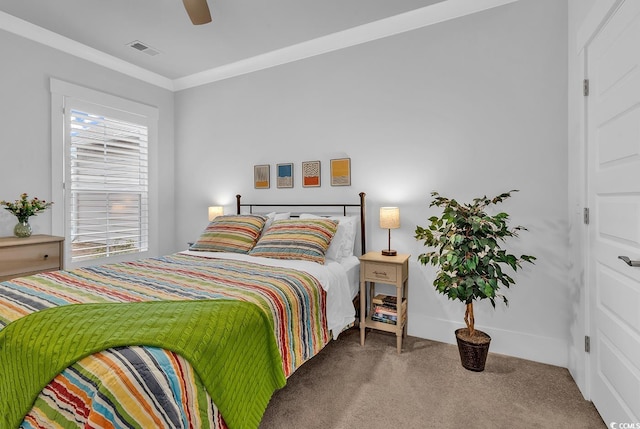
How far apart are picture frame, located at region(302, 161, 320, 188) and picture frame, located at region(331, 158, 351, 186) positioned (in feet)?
0.56

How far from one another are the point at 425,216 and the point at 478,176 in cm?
53

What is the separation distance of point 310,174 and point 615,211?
2.41 metres

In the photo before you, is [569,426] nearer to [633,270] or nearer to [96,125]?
[633,270]

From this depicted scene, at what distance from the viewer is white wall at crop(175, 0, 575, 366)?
2.46 meters

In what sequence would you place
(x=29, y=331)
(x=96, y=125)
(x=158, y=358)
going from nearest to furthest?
(x=158, y=358) → (x=29, y=331) → (x=96, y=125)

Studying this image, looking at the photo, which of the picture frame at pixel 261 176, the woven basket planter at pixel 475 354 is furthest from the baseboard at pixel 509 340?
the picture frame at pixel 261 176

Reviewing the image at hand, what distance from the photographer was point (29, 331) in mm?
1225

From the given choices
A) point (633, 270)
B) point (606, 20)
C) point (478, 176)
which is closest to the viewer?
point (633, 270)

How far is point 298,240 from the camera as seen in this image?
274 cm

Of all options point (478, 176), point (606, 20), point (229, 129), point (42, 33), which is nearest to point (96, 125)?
point (42, 33)

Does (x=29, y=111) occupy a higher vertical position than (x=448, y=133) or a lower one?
higher

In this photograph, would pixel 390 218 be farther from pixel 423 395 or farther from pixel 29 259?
pixel 29 259

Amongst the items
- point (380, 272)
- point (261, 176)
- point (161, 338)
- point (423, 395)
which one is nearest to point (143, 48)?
point (261, 176)

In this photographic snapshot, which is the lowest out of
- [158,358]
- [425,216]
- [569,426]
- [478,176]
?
[569,426]
